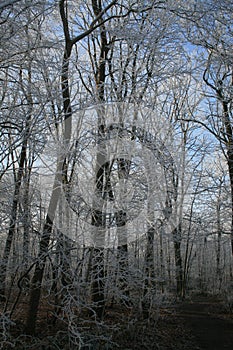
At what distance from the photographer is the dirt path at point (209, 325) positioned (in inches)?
269

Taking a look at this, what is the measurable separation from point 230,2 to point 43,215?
14.0 ft

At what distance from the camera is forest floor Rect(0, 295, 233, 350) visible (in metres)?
4.65

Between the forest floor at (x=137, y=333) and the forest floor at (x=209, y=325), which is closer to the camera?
the forest floor at (x=137, y=333)

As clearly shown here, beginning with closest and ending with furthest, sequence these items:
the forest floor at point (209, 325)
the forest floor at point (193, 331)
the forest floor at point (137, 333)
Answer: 1. the forest floor at point (137, 333)
2. the forest floor at point (193, 331)
3. the forest floor at point (209, 325)

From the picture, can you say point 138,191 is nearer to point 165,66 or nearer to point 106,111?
point 106,111

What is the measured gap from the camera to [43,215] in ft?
18.1

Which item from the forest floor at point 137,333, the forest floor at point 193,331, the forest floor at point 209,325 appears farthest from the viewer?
the forest floor at point 209,325

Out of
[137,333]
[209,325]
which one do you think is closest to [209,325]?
[209,325]

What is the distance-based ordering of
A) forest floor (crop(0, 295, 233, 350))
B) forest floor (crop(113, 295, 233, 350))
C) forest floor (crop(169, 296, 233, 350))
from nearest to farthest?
forest floor (crop(0, 295, 233, 350)), forest floor (crop(113, 295, 233, 350)), forest floor (crop(169, 296, 233, 350))

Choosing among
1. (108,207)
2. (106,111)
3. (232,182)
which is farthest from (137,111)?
(232,182)

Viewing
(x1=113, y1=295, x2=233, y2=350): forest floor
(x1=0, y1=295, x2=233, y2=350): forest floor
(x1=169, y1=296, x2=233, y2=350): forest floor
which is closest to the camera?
(x1=0, y1=295, x2=233, y2=350): forest floor

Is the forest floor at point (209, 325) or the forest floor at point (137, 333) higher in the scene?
the forest floor at point (137, 333)

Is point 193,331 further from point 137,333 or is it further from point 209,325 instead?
point 137,333

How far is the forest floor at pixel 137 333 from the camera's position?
15.3 feet
